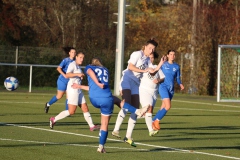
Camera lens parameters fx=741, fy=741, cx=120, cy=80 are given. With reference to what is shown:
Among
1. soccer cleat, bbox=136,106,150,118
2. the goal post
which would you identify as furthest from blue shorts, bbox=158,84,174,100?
the goal post

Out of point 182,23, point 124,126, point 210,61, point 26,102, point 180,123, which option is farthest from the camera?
point 182,23

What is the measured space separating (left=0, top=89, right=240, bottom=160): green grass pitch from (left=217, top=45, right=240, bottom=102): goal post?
10348 mm

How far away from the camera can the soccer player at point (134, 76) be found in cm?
1488

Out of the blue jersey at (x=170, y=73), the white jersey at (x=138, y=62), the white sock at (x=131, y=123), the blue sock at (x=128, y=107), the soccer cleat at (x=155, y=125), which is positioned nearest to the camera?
the blue sock at (x=128, y=107)

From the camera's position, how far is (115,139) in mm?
15695

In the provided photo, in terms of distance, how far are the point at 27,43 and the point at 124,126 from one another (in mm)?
30432

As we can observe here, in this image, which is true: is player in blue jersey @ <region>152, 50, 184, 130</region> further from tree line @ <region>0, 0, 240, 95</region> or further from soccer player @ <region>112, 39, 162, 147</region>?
tree line @ <region>0, 0, 240, 95</region>

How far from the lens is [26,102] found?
28.5m

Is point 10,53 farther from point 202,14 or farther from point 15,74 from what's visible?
A: point 202,14

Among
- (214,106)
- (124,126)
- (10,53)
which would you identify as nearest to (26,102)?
(214,106)

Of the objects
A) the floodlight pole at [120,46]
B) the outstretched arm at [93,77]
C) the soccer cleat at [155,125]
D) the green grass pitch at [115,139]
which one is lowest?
the green grass pitch at [115,139]

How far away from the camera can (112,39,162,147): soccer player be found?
48.8ft

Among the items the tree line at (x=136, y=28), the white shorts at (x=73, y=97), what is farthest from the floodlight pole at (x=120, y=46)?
the white shorts at (x=73, y=97)

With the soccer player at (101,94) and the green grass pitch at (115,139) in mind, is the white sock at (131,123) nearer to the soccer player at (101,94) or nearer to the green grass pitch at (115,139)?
the green grass pitch at (115,139)
